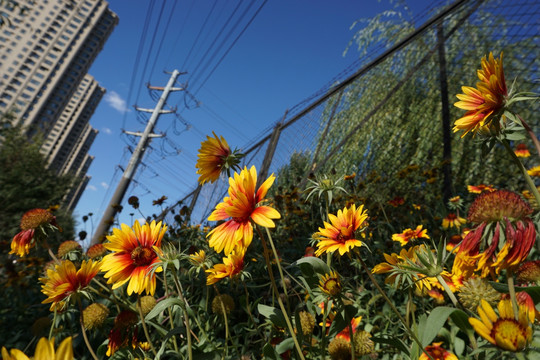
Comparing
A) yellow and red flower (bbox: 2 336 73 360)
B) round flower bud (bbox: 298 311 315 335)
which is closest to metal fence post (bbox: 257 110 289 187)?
round flower bud (bbox: 298 311 315 335)

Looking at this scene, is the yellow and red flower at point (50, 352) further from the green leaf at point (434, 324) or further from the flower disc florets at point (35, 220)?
the flower disc florets at point (35, 220)

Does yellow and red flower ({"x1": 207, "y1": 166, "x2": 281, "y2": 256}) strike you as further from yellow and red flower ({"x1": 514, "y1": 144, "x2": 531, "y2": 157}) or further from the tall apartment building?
the tall apartment building

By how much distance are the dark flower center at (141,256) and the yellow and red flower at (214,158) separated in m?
0.21

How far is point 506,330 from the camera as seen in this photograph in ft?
1.16

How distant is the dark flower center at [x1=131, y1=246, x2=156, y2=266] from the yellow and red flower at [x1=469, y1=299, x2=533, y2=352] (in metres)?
0.62

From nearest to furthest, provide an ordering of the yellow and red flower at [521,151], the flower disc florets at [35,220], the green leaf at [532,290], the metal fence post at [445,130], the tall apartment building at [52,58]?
the green leaf at [532,290]
the flower disc florets at [35,220]
the yellow and red flower at [521,151]
the metal fence post at [445,130]
the tall apartment building at [52,58]

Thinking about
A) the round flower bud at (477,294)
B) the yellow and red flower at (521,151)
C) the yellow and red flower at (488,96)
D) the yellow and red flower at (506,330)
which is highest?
the yellow and red flower at (521,151)

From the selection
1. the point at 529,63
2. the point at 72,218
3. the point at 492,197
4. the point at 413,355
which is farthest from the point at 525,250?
the point at 72,218

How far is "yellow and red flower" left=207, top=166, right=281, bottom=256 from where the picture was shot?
49cm

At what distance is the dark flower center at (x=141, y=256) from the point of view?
663mm

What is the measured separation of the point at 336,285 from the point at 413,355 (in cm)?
16

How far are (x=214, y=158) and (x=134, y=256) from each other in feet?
0.94

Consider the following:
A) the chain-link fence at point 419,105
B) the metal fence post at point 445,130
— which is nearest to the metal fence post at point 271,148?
the chain-link fence at point 419,105

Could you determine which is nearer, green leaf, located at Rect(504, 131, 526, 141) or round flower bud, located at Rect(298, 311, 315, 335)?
green leaf, located at Rect(504, 131, 526, 141)
